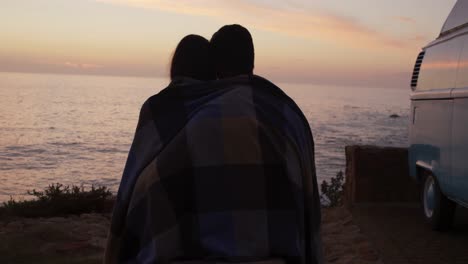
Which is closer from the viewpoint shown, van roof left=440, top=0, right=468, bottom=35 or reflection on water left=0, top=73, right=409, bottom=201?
van roof left=440, top=0, right=468, bottom=35

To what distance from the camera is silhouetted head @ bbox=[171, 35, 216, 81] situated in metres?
2.70

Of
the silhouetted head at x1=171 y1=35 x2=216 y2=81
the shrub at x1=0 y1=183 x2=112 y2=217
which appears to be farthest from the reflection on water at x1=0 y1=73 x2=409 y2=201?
the silhouetted head at x1=171 y1=35 x2=216 y2=81

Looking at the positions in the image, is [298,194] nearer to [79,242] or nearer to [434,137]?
[434,137]

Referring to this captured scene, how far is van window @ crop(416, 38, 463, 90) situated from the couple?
4453 millimetres

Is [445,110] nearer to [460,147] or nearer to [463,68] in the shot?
[463,68]

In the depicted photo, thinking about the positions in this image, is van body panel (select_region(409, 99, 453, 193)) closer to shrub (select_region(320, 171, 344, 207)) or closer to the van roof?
the van roof

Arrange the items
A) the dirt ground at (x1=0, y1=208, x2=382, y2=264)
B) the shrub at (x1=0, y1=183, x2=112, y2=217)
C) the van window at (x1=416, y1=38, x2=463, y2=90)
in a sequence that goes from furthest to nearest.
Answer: the shrub at (x1=0, y1=183, x2=112, y2=217) → the dirt ground at (x1=0, y1=208, x2=382, y2=264) → the van window at (x1=416, y1=38, x2=463, y2=90)

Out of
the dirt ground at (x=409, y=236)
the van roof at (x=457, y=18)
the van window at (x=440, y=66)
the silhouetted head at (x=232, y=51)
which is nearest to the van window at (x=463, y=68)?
the van window at (x=440, y=66)

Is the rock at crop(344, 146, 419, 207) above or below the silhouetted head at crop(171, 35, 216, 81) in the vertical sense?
below

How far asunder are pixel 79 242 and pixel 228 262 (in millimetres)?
6607

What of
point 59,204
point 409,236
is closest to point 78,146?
point 59,204

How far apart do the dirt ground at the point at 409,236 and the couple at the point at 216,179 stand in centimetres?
414

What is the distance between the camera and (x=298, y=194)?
2.47 meters

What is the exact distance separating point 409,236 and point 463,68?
2.01 metres
